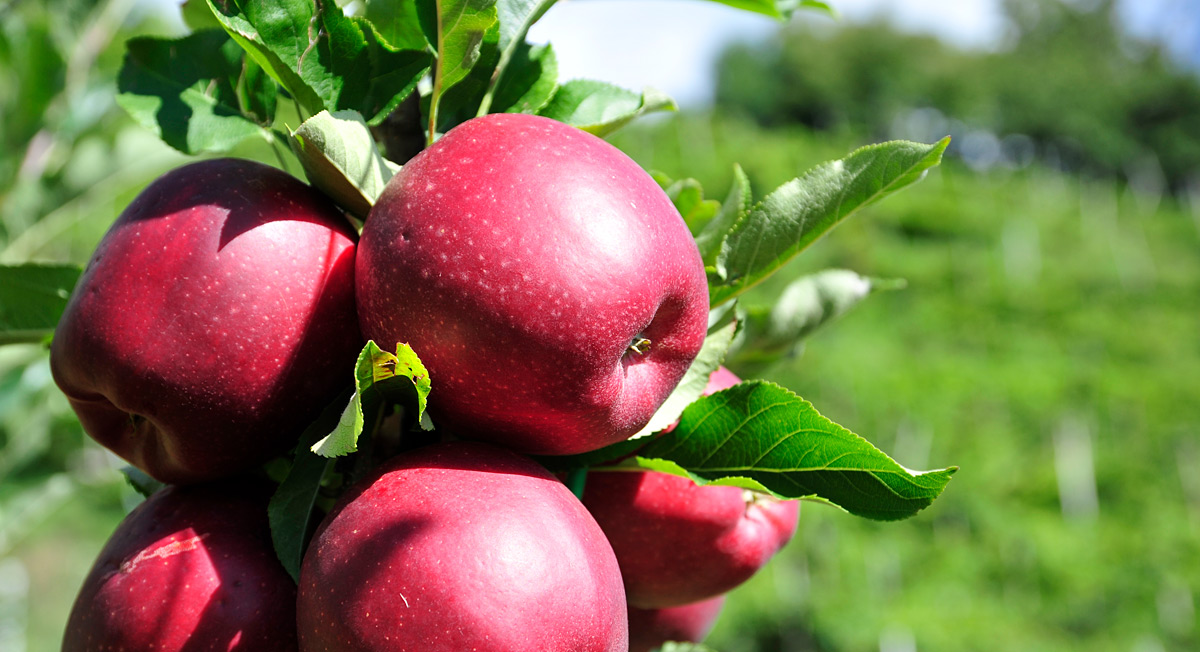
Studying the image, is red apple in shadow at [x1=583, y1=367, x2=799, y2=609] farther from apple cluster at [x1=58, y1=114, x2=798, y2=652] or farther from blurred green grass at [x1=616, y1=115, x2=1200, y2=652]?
blurred green grass at [x1=616, y1=115, x2=1200, y2=652]

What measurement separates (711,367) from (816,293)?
10.6 inches

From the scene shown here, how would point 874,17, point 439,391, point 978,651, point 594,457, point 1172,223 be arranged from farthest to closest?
point 874,17
point 1172,223
point 978,651
point 594,457
point 439,391

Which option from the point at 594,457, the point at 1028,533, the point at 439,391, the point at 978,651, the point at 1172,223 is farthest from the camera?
the point at 1172,223

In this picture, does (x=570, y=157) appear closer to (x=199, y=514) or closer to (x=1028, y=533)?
(x=199, y=514)

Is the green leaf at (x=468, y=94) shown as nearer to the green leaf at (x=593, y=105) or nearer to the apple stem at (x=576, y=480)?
the green leaf at (x=593, y=105)

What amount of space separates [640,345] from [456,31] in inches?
11.4

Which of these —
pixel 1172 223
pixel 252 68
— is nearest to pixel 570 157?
pixel 252 68

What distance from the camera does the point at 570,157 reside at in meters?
0.70

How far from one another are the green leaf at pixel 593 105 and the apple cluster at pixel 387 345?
131mm

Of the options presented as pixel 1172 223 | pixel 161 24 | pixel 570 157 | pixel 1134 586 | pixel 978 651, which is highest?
pixel 570 157

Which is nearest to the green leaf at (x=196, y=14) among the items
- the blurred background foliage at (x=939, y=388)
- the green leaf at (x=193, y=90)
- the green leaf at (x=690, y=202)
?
the green leaf at (x=193, y=90)

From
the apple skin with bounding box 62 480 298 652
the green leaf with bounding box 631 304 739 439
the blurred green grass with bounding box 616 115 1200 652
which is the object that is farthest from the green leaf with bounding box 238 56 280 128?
the blurred green grass with bounding box 616 115 1200 652

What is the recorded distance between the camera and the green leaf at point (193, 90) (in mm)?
809

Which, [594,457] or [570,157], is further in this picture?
[594,457]
